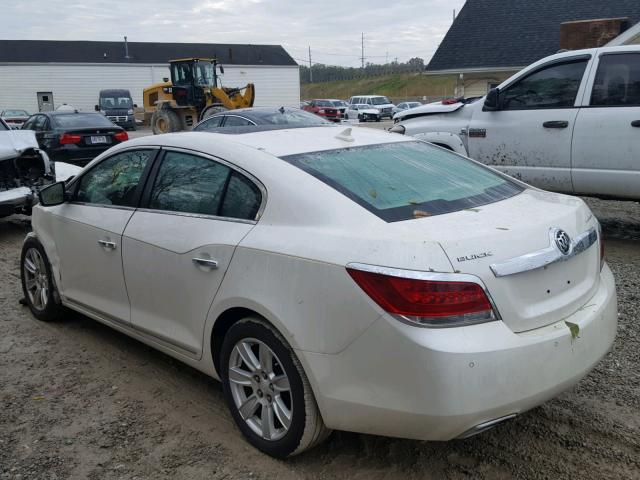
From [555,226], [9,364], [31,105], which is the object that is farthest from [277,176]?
[31,105]

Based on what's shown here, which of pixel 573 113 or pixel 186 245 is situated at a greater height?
pixel 573 113

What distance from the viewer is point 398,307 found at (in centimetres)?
255

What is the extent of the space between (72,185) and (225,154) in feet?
5.89

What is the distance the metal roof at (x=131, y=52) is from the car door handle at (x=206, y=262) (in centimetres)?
5462

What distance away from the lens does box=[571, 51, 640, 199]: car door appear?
6.44 m

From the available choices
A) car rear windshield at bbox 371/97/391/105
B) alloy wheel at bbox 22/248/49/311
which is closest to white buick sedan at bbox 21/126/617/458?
alloy wheel at bbox 22/248/49/311

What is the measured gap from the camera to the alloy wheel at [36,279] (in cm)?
504

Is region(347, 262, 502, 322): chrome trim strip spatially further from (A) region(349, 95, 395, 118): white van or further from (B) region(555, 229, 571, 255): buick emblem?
(A) region(349, 95, 395, 118): white van

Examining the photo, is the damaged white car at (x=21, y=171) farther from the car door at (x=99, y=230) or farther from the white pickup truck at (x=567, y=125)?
the white pickup truck at (x=567, y=125)

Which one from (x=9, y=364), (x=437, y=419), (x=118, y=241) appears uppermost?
(x=118, y=241)

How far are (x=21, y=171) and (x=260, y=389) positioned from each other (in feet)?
23.5

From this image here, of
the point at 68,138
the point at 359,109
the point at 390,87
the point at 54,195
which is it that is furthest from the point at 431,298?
the point at 390,87

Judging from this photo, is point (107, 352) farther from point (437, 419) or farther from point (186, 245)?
point (437, 419)

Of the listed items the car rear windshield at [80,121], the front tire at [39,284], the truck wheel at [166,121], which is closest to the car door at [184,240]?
the front tire at [39,284]
